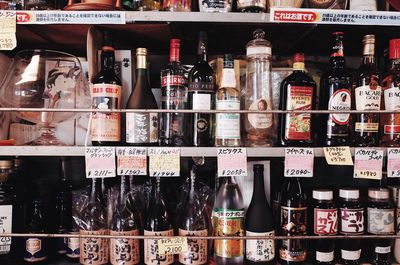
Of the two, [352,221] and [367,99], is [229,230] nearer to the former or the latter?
[352,221]

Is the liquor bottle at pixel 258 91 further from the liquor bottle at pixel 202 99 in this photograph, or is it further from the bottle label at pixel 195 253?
the bottle label at pixel 195 253

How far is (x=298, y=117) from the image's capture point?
114cm

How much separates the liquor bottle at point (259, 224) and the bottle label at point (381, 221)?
0.32 m

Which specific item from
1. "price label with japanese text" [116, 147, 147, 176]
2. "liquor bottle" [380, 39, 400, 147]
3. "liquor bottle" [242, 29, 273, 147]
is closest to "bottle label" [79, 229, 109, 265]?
"price label with japanese text" [116, 147, 147, 176]

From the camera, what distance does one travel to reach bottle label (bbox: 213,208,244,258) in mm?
1131

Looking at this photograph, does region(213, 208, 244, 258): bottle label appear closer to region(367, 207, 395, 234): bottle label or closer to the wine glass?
region(367, 207, 395, 234): bottle label

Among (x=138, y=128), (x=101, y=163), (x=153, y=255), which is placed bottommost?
(x=153, y=255)

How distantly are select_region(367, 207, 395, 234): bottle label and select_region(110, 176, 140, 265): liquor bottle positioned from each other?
78cm

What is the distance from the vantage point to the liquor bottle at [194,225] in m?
1.13

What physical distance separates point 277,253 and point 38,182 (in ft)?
2.98

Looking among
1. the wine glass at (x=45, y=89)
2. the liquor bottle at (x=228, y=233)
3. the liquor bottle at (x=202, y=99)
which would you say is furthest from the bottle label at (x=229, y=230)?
the wine glass at (x=45, y=89)

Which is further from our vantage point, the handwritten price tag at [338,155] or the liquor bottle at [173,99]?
the liquor bottle at [173,99]

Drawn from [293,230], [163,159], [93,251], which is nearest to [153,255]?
[93,251]

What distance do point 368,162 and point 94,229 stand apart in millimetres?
936
